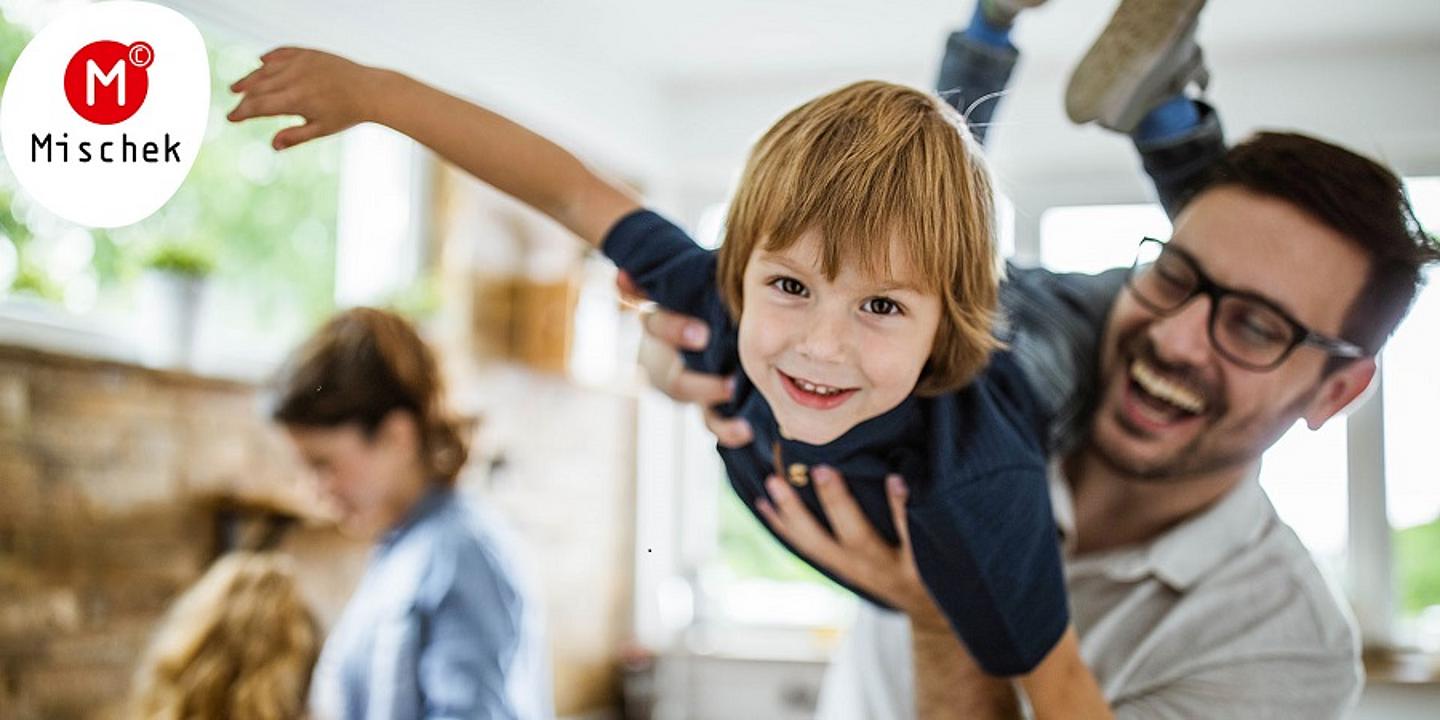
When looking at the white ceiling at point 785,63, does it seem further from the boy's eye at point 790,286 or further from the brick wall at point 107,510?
the brick wall at point 107,510

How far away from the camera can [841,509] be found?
0.66 metres

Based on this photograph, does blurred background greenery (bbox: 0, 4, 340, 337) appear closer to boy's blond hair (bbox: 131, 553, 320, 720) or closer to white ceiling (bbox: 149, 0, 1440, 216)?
white ceiling (bbox: 149, 0, 1440, 216)

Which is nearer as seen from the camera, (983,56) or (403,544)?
(983,56)

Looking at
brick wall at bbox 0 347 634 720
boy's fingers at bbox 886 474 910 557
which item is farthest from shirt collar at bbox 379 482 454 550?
boy's fingers at bbox 886 474 910 557

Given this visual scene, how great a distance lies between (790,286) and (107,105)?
0.96 ft

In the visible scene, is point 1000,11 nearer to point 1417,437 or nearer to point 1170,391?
point 1170,391

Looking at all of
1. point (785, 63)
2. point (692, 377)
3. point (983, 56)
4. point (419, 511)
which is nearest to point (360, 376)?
point (419, 511)

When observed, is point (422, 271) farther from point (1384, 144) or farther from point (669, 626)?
point (1384, 144)

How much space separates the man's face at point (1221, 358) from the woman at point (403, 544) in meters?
0.52

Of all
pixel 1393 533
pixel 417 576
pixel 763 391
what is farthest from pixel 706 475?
pixel 763 391

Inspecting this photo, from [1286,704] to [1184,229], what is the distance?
0.26 meters

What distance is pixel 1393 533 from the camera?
739 millimetres

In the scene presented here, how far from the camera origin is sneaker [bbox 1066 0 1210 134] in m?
0.62

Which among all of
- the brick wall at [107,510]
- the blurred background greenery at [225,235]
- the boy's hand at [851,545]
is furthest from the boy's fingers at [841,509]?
the brick wall at [107,510]
